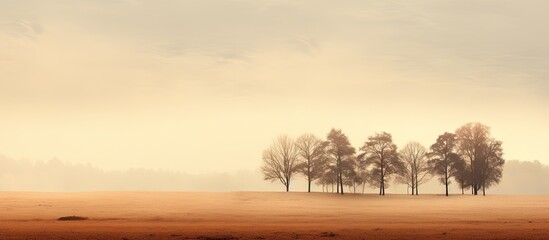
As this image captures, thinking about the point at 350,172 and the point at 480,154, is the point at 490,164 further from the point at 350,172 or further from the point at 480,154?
the point at 350,172

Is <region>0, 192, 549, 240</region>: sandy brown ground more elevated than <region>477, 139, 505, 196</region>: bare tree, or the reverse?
<region>477, 139, 505, 196</region>: bare tree

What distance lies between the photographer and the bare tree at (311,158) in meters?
97.2

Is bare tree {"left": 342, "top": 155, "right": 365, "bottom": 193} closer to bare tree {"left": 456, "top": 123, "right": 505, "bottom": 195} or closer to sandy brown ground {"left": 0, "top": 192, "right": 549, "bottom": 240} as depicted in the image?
sandy brown ground {"left": 0, "top": 192, "right": 549, "bottom": 240}

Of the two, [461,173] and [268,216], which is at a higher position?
[461,173]

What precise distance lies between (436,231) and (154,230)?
17671 mm

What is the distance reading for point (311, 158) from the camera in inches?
3927

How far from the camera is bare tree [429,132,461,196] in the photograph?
96.1 meters

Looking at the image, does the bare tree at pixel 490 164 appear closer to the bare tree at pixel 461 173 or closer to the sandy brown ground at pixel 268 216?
the bare tree at pixel 461 173

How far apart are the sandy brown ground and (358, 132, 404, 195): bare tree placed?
173 inches

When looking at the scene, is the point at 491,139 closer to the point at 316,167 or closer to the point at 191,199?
the point at 316,167

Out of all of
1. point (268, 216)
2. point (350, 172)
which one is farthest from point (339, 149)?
point (268, 216)

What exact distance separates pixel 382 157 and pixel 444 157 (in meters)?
10.1

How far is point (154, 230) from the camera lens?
130ft

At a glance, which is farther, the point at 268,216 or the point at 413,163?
the point at 413,163
